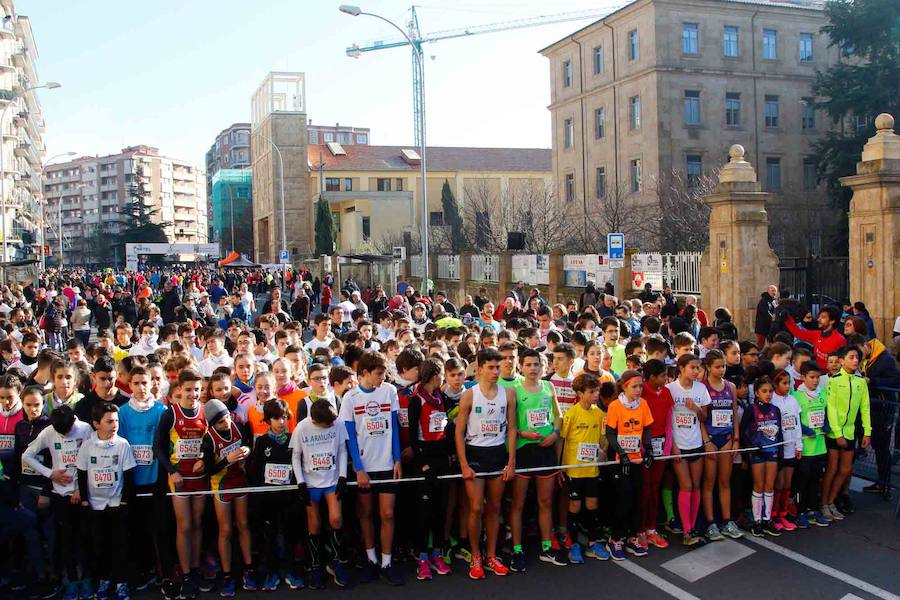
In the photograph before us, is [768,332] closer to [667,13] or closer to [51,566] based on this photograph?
[51,566]

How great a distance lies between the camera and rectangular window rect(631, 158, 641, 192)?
164ft

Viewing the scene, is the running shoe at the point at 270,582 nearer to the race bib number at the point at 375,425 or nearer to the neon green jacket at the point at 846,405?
the race bib number at the point at 375,425

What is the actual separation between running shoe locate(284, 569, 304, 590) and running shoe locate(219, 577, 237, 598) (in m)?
0.41

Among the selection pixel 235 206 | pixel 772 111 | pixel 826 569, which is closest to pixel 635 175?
pixel 772 111

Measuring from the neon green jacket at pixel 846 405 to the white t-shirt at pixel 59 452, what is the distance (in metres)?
6.61

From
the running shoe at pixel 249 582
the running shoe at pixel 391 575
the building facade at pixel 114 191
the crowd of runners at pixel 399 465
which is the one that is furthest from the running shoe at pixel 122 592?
the building facade at pixel 114 191

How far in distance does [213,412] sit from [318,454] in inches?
35.0

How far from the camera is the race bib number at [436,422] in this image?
23.8 ft

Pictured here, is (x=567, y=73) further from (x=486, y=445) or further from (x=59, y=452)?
(x=59, y=452)

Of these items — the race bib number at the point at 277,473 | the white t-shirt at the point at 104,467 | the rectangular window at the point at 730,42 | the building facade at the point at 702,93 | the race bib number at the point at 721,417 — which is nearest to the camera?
the white t-shirt at the point at 104,467

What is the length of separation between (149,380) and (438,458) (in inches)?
95.8

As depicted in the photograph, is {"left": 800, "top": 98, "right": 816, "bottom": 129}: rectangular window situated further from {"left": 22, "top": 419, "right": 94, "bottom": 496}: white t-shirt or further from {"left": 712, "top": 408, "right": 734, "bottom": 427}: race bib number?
{"left": 22, "top": 419, "right": 94, "bottom": 496}: white t-shirt

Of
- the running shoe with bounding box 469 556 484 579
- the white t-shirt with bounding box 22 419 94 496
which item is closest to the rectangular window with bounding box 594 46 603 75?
the running shoe with bounding box 469 556 484 579

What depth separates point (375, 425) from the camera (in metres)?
7.17
